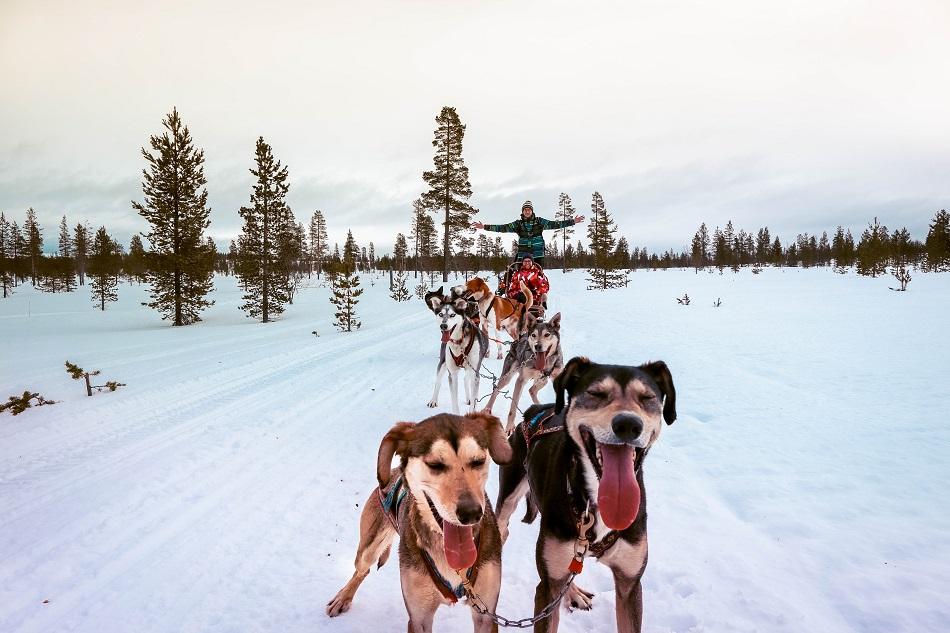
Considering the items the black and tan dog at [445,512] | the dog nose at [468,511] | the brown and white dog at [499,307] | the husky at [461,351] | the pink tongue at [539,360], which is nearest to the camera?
the dog nose at [468,511]

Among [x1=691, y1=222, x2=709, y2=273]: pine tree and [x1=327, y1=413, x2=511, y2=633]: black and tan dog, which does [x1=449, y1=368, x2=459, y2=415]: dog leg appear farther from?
[x1=691, y1=222, x2=709, y2=273]: pine tree

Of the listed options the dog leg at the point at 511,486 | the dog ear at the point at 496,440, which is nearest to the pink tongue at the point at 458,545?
the dog ear at the point at 496,440

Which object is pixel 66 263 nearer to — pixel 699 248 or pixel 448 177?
pixel 448 177

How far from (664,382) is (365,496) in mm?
3362

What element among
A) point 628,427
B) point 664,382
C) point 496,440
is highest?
point 664,382

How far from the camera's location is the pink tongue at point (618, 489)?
234 centimetres

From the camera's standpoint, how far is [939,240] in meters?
52.8

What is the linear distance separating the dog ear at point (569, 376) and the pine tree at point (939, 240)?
69.7 metres

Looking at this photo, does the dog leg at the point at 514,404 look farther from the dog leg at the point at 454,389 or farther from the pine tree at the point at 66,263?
the pine tree at the point at 66,263

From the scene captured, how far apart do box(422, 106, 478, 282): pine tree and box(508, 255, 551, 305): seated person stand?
1108 inches

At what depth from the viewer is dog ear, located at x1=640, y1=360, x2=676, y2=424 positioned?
2758mm

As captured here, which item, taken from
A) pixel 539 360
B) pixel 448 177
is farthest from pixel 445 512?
pixel 448 177

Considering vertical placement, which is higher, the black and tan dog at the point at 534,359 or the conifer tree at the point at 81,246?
the conifer tree at the point at 81,246

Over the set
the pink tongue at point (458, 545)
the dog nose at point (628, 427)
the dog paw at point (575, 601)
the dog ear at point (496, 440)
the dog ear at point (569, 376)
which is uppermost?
the dog ear at point (569, 376)
